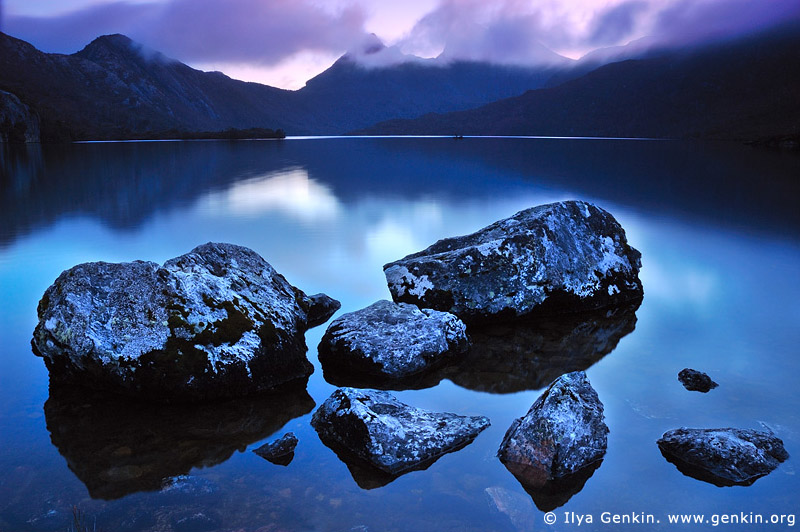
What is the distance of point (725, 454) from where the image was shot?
5520 mm

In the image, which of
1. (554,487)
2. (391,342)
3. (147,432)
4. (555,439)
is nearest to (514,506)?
(554,487)

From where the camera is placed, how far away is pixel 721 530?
482 centimetres

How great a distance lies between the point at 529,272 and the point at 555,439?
497cm

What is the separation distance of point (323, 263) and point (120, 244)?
23.0 feet

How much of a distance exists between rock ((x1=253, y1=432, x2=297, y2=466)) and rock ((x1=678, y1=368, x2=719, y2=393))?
4872 mm

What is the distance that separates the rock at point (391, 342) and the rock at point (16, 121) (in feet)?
484

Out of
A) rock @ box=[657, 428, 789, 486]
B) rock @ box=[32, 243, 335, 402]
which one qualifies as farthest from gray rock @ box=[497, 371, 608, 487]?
rock @ box=[32, 243, 335, 402]

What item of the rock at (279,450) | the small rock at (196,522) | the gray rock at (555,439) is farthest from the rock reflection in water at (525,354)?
the small rock at (196,522)

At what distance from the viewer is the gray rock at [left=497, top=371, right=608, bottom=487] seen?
549 cm

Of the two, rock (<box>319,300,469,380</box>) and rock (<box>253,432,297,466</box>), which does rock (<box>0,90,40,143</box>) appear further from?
rock (<box>253,432,297,466</box>)

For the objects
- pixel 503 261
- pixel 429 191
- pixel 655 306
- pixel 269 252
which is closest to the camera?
pixel 503 261

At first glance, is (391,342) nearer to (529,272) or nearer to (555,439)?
(555,439)

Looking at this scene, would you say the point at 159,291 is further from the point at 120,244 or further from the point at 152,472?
the point at 120,244

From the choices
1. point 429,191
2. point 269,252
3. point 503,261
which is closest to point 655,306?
point 503,261
